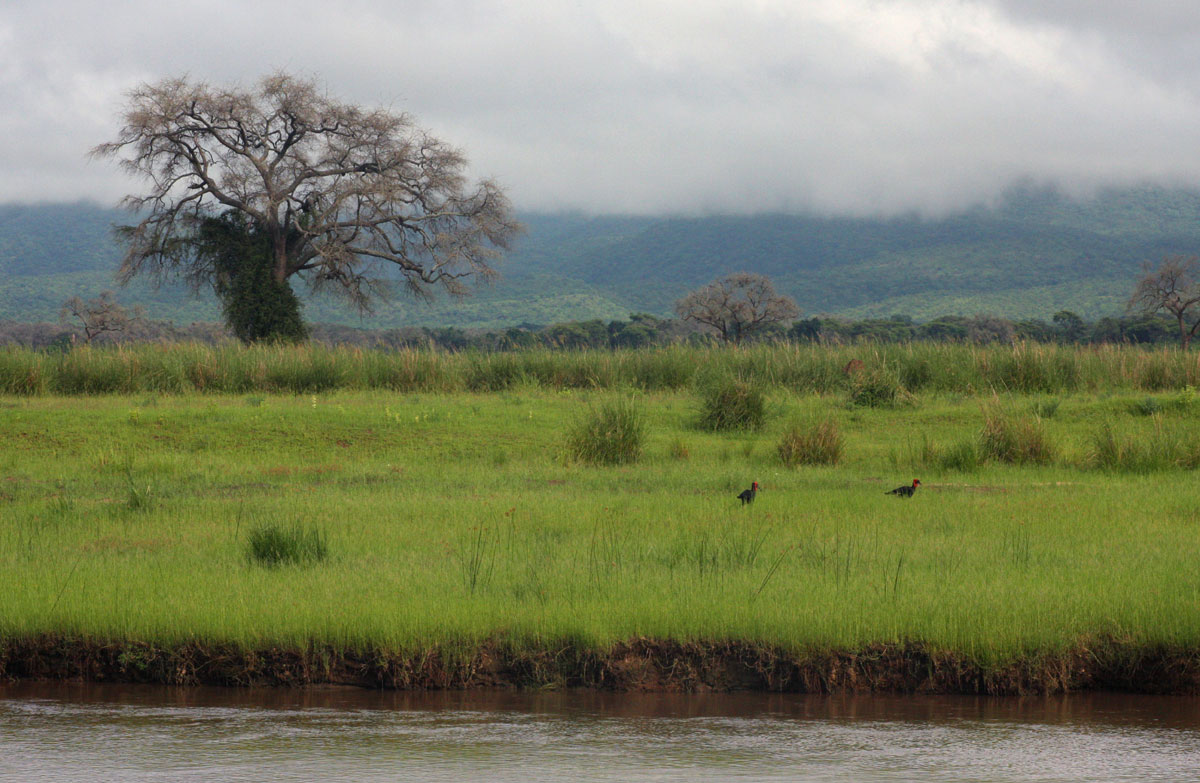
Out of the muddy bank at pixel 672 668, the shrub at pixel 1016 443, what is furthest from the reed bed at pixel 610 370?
the muddy bank at pixel 672 668

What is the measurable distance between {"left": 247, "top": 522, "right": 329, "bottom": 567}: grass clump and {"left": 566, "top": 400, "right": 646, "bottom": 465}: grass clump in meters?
7.37

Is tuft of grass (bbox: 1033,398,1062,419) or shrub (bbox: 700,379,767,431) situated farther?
tuft of grass (bbox: 1033,398,1062,419)

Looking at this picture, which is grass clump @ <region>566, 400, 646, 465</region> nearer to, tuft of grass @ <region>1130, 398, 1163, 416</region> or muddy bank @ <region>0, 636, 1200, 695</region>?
muddy bank @ <region>0, 636, 1200, 695</region>

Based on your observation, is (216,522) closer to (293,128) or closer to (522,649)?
(522,649)

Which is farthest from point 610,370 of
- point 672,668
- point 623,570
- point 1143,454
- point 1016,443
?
point 672,668

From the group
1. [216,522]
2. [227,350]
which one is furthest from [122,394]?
[216,522]

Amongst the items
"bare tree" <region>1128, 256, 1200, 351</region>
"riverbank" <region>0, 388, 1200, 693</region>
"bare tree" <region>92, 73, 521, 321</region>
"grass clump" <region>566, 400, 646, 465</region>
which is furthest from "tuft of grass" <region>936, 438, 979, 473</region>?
"bare tree" <region>1128, 256, 1200, 351</region>

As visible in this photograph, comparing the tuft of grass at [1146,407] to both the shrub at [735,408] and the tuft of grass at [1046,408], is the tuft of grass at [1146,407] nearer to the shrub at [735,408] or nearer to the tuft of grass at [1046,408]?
the tuft of grass at [1046,408]

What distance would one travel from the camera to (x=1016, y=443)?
16.4 m

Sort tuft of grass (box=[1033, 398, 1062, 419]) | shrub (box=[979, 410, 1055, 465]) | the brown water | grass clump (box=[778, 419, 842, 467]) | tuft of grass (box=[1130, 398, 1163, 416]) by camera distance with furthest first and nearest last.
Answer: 1. tuft of grass (box=[1130, 398, 1163, 416])
2. tuft of grass (box=[1033, 398, 1062, 419])
3. grass clump (box=[778, 419, 842, 467])
4. shrub (box=[979, 410, 1055, 465])
5. the brown water

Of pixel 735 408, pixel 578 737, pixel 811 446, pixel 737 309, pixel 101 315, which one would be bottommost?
pixel 578 737

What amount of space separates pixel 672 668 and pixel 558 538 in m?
3.19

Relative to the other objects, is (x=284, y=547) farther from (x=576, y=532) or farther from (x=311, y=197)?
(x=311, y=197)

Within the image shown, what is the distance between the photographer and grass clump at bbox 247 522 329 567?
912cm
